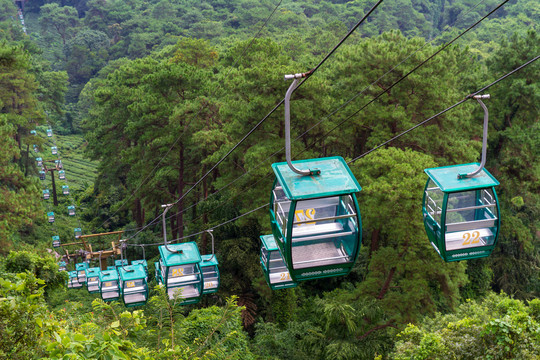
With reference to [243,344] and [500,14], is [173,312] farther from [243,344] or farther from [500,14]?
[500,14]

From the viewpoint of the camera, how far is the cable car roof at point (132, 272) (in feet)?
56.2

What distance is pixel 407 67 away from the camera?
20.7 m

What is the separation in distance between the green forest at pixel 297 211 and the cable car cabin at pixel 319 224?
20 cm

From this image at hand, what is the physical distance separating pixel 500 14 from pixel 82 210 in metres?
70.4

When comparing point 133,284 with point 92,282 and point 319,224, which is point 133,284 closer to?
point 92,282

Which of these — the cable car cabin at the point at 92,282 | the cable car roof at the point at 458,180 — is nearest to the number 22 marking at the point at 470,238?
the cable car roof at the point at 458,180

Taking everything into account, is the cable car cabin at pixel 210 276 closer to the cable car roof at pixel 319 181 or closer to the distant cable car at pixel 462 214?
the distant cable car at pixel 462 214

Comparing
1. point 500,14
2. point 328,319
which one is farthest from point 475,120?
point 500,14

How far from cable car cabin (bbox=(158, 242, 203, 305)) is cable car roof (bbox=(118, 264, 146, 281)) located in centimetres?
230

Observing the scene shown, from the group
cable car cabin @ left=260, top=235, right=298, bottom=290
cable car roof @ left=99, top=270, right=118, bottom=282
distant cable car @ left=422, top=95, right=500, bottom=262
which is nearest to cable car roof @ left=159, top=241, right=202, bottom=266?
cable car cabin @ left=260, top=235, right=298, bottom=290

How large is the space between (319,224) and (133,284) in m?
11.3

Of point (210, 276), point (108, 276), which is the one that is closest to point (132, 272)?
point (108, 276)

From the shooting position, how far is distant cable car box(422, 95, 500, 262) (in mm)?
8461

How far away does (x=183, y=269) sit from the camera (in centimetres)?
1487
